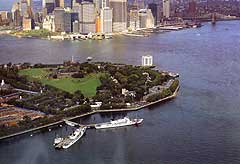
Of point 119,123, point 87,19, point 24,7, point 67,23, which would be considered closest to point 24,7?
point 24,7

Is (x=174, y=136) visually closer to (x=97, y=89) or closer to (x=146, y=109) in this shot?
(x=146, y=109)

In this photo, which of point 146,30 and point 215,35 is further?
point 146,30

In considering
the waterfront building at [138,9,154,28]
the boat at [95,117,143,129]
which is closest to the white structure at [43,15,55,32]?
the waterfront building at [138,9,154,28]

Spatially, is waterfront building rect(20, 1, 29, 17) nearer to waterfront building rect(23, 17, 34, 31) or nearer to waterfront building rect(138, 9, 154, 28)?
waterfront building rect(23, 17, 34, 31)

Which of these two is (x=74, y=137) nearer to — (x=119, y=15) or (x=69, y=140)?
(x=69, y=140)

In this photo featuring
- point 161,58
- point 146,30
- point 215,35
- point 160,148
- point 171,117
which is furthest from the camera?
point 146,30

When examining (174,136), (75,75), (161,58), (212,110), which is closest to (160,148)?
(174,136)
